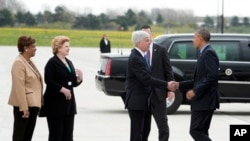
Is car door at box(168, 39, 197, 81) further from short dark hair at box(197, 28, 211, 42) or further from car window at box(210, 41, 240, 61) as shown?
short dark hair at box(197, 28, 211, 42)

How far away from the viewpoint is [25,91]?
950 centimetres

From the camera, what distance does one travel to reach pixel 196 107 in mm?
9758

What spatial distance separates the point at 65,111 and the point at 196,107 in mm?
1625

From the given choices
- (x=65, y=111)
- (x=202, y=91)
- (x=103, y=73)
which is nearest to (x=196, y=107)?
(x=202, y=91)

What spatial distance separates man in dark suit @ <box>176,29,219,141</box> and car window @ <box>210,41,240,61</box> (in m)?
6.85

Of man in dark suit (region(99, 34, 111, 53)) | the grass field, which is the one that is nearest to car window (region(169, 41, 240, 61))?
man in dark suit (region(99, 34, 111, 53))

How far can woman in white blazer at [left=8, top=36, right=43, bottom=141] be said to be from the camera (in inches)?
372

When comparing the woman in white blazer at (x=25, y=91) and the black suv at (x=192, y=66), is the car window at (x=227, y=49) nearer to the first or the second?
the black suv at (x=192, y=66)

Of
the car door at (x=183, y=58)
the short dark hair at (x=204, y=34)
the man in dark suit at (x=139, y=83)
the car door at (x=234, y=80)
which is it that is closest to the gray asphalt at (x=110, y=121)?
the car door at (x=234, y=80)

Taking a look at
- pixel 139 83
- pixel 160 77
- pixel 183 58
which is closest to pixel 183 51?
pixel 183 58

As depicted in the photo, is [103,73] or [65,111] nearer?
[65,111]

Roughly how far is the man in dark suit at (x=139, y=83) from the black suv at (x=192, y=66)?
20.3 feet

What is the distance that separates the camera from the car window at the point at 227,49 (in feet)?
54.5

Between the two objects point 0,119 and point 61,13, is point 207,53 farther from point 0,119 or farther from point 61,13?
A: point 61,13
